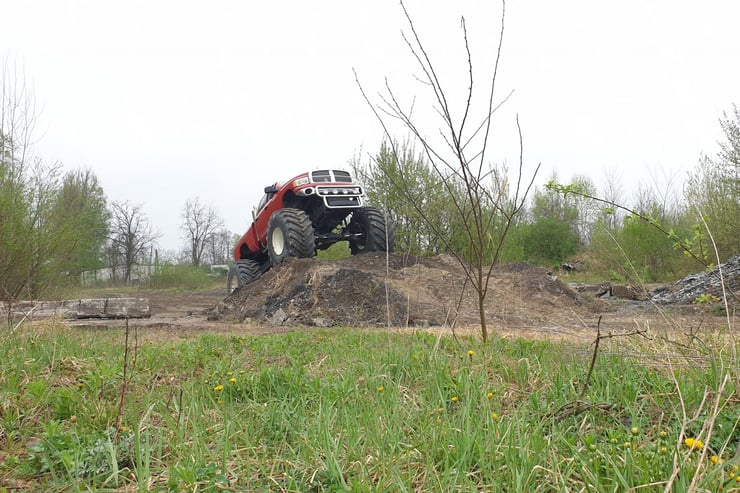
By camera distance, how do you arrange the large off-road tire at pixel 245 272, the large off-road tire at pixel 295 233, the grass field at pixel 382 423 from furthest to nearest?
1. the large off-road tire at pixel 245 272
2. the large off-road tire at pixel 295 233
3. the grass field at pixel 382 423

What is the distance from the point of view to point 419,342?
402 cm

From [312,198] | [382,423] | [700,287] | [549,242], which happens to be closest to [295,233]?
[312,198]

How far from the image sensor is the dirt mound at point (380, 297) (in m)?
8.27

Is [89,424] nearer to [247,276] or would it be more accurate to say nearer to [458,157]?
[458,157]

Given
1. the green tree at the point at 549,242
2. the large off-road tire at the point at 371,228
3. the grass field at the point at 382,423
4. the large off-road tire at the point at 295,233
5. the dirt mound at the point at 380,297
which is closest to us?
the grass field at the point at 382,423

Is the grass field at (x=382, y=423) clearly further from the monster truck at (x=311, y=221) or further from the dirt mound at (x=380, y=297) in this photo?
the monster truck at (x=311, y=221)

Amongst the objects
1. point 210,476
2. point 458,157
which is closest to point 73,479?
point 210,476

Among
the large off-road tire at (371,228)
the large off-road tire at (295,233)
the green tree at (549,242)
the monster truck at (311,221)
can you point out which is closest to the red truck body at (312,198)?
the monster truck at (311,221)

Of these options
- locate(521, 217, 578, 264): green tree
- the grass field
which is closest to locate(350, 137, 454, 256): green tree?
the grass field

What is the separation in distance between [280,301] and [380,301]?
1750 millimetres

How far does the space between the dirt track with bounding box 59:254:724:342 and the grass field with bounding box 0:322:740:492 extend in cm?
388

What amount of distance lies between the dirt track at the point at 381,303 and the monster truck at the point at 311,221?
578 mm

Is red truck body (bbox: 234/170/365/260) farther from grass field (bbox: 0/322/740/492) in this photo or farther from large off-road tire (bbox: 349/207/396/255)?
grass field (bbox: 0/322/740/492)

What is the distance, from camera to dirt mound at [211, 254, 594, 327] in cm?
827
